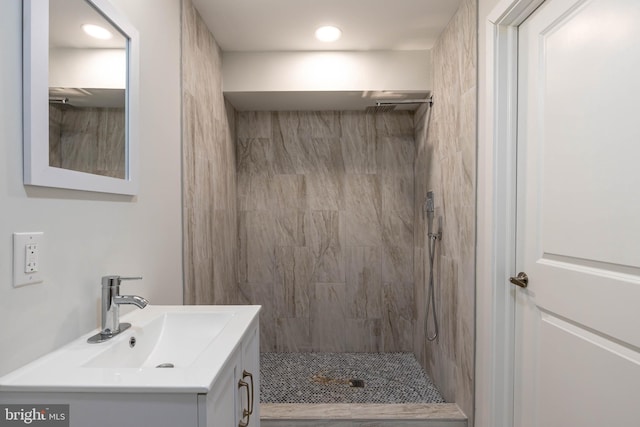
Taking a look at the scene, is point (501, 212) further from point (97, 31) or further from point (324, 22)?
point (97, 31)

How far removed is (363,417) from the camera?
6.31ft

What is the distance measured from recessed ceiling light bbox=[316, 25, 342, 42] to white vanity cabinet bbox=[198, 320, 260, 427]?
1909 millimetres

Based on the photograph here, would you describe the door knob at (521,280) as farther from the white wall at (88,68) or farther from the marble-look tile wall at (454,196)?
the white wall at (88,68)

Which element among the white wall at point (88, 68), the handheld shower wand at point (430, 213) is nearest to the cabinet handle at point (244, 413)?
the white wall at point (88, 68)

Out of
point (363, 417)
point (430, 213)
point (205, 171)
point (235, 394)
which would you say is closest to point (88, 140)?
point (235, 394)

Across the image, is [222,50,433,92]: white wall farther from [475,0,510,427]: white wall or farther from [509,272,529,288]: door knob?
[509,272,529,288]: door knob

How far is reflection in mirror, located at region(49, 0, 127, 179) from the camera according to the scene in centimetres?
96

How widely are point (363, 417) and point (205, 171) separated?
1723mm

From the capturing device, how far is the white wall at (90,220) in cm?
81

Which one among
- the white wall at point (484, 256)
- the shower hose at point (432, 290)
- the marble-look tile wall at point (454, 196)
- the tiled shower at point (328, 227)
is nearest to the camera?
the white wall at point (484, 256)

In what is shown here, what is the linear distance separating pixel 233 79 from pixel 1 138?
6.49 ft

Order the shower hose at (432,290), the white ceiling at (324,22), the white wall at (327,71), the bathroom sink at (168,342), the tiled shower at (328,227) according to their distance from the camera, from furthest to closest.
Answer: the tiled shower at (328,227) < the white wall at (327,71) < the shower hose at (432,290) < the white ceiling at (324,22) < the bathroom sink at (168,342)

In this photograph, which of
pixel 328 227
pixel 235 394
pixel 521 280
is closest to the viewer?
pixel 235 394

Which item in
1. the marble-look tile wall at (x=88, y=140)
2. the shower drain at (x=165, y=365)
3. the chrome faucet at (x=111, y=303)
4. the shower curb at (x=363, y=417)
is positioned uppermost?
the marble-look tile wall at (x=88, y=140)
